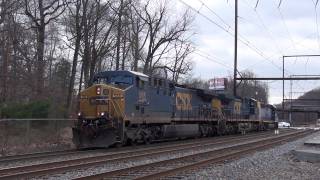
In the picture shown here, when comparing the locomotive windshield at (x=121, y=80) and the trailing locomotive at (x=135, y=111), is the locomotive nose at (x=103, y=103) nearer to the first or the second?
the trailing locomotive at (x=135, y=111)

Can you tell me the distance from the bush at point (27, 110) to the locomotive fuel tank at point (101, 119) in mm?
7148

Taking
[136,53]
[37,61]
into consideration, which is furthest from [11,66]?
[136,53]

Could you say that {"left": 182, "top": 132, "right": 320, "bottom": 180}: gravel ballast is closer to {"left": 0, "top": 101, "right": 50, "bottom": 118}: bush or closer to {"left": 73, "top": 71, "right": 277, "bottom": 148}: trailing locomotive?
{"left": 73, "top": 71, "right": 277, "bottom": 148}: trailing locomotive

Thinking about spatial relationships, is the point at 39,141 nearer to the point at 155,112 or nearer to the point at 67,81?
the point at 155,112

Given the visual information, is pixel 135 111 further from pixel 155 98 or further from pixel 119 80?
pixel 155 98

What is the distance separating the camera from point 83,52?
48250 millimetres

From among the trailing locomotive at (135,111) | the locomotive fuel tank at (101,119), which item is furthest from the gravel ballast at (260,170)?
the trailing locomotive at (135,111)

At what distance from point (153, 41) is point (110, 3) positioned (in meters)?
13.7

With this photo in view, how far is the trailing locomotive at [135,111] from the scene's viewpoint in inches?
953

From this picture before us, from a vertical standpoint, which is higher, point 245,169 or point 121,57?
point 121,57

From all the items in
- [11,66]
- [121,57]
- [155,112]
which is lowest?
[155,112]

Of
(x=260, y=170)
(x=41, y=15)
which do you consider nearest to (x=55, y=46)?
(x=41, y=15)

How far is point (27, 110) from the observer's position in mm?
31203

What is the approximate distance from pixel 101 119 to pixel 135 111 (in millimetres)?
2067
